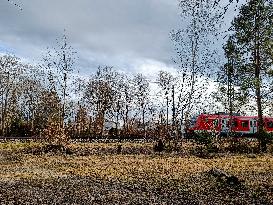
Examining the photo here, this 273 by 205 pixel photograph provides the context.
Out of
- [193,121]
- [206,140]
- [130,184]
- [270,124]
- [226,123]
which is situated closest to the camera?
[130,184]

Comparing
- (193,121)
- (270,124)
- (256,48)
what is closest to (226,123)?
(193,121)

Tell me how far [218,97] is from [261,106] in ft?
20.2

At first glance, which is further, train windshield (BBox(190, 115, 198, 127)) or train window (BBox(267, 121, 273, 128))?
train window (BBox(267, 121, 273, 128))

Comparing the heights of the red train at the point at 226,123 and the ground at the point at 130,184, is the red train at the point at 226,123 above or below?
above

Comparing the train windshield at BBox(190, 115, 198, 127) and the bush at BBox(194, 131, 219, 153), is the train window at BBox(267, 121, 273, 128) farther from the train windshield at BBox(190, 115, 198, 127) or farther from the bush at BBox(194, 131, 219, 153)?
the bush at BBox(194, 131, 219, 153)

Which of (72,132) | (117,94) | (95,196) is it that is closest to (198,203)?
(95,196)

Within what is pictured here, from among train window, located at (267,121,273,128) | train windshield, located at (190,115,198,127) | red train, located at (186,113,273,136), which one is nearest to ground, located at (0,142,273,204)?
red train, located at (186,113,273,136)

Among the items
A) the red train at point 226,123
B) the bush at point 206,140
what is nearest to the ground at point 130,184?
the bush at point 206,140

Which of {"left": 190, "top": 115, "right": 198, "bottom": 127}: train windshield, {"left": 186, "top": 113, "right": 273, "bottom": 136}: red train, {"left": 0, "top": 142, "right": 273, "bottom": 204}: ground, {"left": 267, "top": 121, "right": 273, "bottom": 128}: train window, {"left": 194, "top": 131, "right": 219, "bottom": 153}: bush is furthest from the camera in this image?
{"left": 267, "top": 121, "right": 273, "bottom": 128}: train window

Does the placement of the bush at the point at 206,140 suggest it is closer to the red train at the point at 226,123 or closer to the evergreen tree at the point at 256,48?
the evergreen tree at the point at 256,48

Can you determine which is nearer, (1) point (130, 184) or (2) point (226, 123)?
(1) point (130, 184)

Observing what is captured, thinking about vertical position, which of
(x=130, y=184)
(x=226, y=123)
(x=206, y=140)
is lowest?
(x=130, y=184)

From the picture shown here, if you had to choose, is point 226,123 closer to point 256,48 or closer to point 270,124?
point 270,124

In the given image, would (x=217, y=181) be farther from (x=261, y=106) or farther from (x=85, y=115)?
(x=85, y=115)
